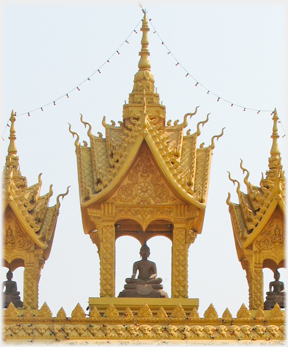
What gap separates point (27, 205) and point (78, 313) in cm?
360

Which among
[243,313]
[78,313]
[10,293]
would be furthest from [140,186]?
A: [243,313]

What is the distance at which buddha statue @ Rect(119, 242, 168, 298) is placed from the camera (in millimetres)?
36281

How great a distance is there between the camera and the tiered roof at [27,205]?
36719 millimetres

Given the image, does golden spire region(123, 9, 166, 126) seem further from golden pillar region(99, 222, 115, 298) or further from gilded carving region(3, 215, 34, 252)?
gilded carving region(3, 215, 34, 252)

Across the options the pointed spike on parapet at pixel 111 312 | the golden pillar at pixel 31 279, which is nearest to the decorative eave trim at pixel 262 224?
the pointed spike on parapet at pixel 111 312

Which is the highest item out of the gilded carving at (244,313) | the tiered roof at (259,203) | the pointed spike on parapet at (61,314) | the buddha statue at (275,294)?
the tiered roof at (259,203)

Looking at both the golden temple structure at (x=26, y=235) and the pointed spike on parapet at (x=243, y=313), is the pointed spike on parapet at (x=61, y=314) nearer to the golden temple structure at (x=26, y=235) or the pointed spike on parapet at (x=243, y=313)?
the golden temple structure at (x=26, y=235)

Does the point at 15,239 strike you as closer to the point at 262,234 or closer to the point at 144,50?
the point at 262,234

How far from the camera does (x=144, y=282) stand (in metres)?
36.5

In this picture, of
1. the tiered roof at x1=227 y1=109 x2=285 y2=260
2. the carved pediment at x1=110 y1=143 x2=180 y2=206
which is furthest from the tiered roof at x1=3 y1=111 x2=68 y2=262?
the tiered roof at x1=227 y1=109 x2=285 y2=260

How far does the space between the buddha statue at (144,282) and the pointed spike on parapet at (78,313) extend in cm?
184

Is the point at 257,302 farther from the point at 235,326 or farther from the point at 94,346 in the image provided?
the point at 94,346

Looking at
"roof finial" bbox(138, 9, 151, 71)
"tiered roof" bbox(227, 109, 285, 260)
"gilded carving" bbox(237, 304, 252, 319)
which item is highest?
"roof finial" bbox(138, 9, 151, 71)

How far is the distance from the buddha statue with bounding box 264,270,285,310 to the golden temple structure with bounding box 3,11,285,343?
0.49 metres
